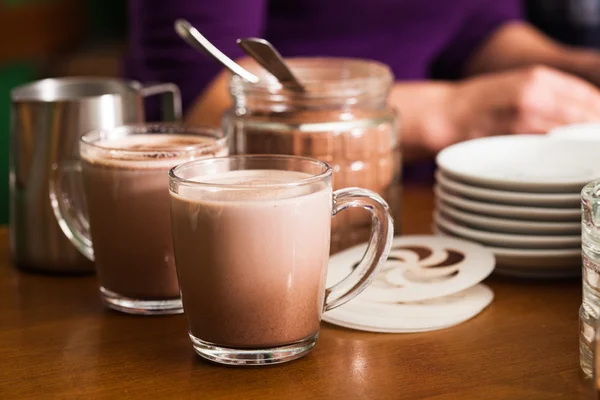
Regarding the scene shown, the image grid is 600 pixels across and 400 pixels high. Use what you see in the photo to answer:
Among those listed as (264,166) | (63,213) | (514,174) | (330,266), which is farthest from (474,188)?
(63,213)

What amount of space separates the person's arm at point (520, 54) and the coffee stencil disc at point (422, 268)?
1038 millimetres

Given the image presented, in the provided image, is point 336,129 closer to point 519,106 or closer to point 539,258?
point 539,258

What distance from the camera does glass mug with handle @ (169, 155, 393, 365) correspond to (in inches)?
27.4

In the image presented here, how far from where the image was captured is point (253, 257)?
0.70m

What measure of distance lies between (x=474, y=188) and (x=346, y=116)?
15 centimetres

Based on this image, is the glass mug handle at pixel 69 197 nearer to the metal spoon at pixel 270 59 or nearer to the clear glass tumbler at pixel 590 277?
the metal spoon at pixel 270 59

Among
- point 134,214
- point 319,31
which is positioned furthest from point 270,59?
point 319,31

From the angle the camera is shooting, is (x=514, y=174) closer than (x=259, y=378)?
No

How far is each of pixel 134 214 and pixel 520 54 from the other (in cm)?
137

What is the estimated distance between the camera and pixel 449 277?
0.88m

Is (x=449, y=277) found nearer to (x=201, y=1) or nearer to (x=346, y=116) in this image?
(x=346, y=116)

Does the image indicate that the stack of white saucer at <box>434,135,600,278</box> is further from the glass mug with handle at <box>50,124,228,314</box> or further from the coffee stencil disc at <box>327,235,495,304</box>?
the glass mug with handle at <box>50,124,228,314</box>

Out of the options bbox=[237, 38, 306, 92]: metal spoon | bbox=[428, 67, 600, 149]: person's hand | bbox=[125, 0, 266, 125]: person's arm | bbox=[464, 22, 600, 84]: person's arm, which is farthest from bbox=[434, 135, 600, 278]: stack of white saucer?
bbox=[464, 22, 600, 84]: person's arm

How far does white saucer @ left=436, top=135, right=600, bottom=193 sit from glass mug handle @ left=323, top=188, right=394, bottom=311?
220 mm
